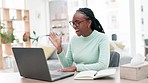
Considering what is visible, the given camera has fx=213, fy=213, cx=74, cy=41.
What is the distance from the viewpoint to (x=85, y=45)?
67.7 inches

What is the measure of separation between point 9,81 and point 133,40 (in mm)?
4265

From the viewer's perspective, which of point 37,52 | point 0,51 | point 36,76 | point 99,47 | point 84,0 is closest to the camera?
point 37,52

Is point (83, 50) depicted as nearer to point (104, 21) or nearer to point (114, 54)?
point (114, 54)

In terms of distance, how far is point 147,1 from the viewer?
496 centimetres

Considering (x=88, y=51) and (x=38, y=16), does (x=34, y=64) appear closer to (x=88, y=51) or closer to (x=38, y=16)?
(x=88, y=51)

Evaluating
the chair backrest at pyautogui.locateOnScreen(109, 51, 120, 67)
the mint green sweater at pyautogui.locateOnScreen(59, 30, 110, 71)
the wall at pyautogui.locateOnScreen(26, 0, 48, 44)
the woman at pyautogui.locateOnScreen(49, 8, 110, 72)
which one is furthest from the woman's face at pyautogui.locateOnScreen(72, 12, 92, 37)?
the wall at pyautogui.locateOnScreen(26, 0, 48, 44)

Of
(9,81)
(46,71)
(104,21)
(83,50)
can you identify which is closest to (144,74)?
Result: (46,71)

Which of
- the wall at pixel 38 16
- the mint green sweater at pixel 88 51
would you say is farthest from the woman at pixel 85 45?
the wall at pixel 38 16

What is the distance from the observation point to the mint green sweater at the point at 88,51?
1552 millimetres

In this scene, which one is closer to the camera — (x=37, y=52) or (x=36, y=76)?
(x=37, y=52)

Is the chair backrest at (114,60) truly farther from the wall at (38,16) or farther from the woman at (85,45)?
the wall at (38,16)

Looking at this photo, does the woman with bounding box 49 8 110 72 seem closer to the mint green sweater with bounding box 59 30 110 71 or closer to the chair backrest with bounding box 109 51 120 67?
the mint green sweater with bounding box 59 30 110 71

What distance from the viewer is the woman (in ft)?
4.93

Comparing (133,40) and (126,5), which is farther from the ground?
(126,5)
